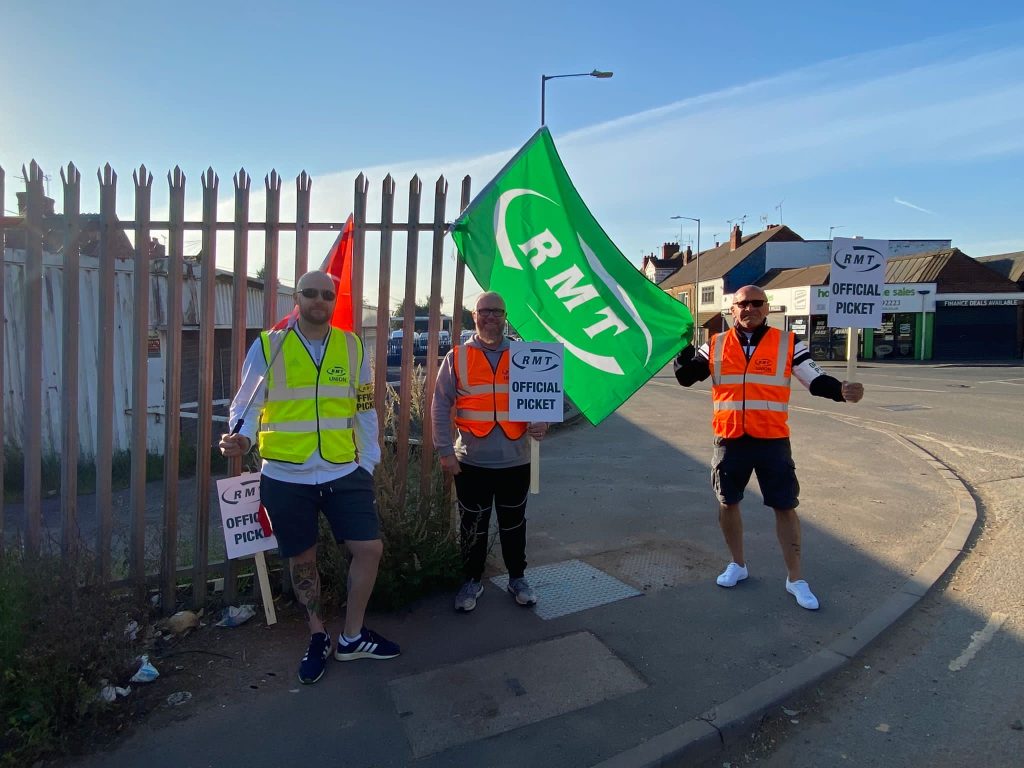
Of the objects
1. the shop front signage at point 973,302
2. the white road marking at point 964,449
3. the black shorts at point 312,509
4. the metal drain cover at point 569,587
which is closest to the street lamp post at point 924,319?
the shop front signage at point 973,302

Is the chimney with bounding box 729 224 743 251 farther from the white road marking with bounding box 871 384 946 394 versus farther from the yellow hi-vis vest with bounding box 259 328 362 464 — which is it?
the yellow hi-vis vest with bounding box 259 328 362 464

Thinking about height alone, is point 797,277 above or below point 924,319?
above

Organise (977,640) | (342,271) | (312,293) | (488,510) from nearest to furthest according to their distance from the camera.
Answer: (312,293)
(977,640)
(342,271)
(488,510)

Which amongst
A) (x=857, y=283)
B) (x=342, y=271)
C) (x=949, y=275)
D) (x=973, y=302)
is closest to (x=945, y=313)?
(x=973, y=302)

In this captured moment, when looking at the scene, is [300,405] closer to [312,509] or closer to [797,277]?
[312,509]

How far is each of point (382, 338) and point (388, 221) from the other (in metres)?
0.70

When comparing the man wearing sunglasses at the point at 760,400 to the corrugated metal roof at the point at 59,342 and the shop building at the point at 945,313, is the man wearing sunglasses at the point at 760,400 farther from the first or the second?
the shop building at the point at 945,313

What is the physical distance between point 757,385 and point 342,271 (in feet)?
8.58

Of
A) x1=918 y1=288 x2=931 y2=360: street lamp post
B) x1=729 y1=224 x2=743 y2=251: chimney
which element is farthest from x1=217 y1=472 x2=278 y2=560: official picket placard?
x1=729 y1=224 x2=743 y2=251: chimney

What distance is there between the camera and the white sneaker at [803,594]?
428 centimetres

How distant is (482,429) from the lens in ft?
13.2

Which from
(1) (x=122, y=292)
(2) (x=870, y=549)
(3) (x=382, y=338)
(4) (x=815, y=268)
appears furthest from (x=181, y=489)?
(4) (x=815, y=268)

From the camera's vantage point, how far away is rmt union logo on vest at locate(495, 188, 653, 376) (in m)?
4.38

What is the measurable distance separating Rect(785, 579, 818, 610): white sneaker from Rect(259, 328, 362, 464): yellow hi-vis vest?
295cm
